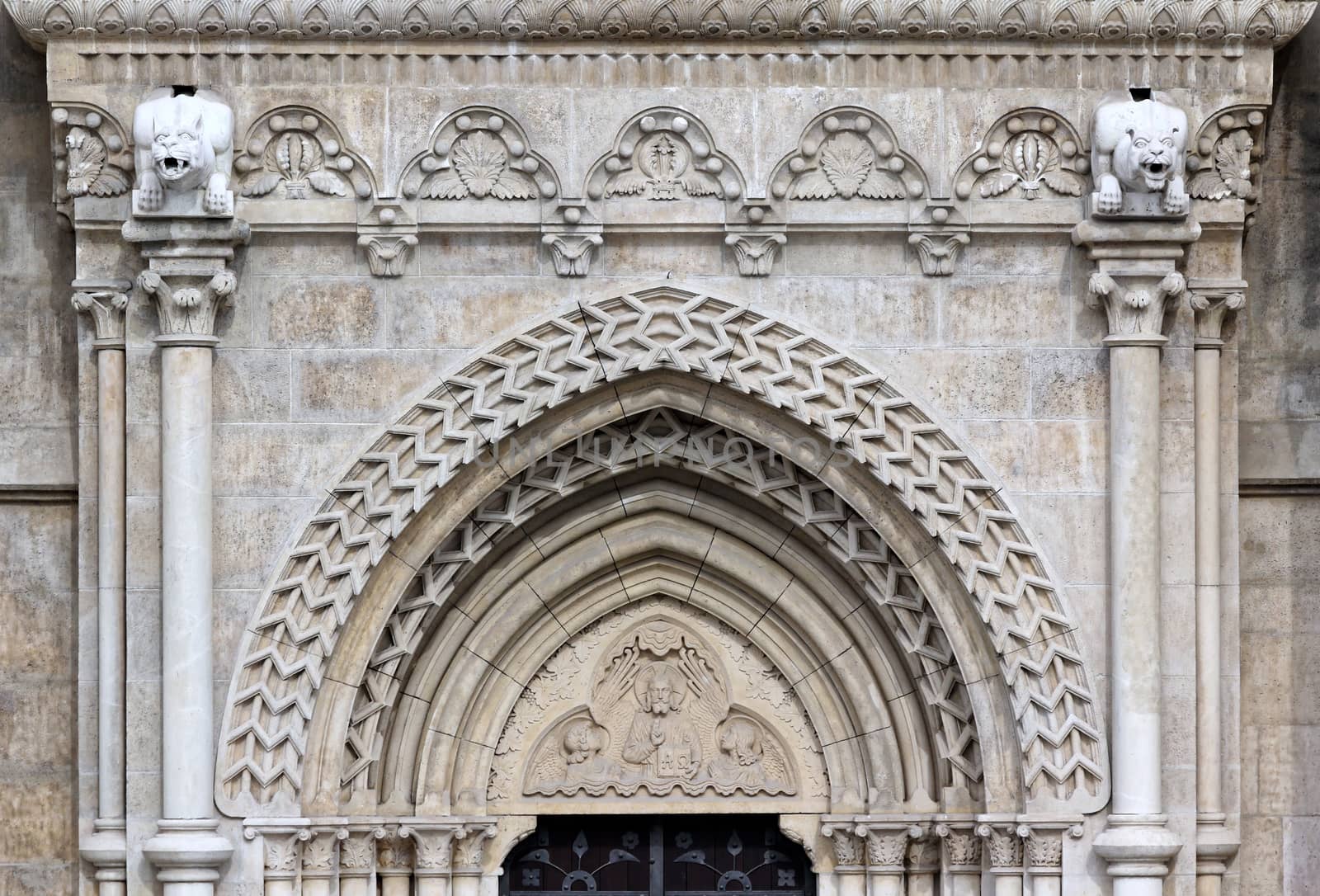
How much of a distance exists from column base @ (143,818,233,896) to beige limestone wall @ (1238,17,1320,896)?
448cm

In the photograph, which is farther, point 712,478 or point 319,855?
point 712,478

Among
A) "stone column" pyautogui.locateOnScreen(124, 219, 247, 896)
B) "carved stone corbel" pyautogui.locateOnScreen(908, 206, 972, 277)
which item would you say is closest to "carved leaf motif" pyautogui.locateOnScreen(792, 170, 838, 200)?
"carved stone corbel" pyautogui.locateOnScreen(908, 206, 972, 277)

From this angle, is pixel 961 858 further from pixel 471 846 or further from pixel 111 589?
pixel 111 589

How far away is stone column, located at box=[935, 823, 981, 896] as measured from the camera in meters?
9.84

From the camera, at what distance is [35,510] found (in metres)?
9.94

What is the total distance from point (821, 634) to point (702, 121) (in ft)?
7.75

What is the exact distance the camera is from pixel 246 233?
938 cm

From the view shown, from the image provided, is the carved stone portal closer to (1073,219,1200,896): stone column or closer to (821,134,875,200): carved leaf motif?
(1073,219,1200,896): stone column

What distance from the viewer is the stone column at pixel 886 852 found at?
32.9 ft

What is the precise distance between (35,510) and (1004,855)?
14.6 ft

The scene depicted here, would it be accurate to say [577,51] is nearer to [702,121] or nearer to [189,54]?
[702,121]

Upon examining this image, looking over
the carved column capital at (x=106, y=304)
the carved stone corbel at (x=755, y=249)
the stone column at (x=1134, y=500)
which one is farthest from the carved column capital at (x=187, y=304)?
the stone column at (x=1134, y=500)

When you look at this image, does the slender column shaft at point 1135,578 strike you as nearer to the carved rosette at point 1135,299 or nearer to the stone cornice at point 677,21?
the carved rosette at point 1135,299

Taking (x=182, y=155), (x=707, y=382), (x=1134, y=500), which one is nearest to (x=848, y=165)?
(x=707, y=382)
